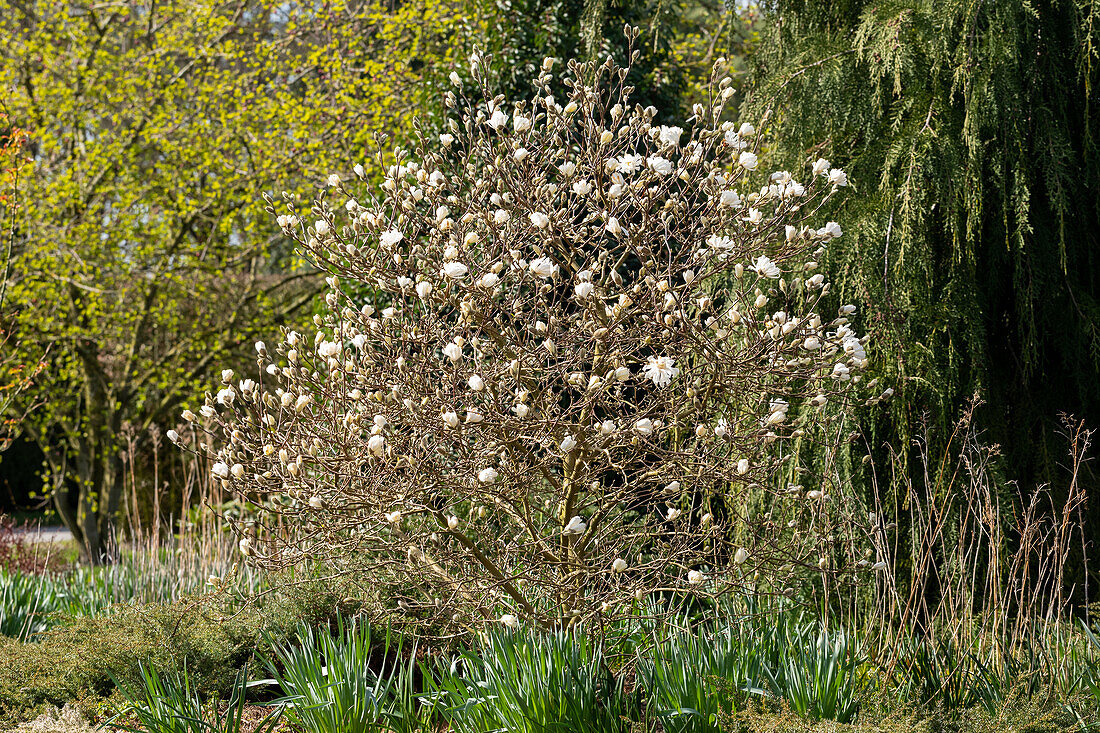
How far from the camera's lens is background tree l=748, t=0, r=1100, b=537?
3.49 metres

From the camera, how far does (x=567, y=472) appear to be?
293 centimetres

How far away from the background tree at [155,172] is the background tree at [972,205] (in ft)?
13.8

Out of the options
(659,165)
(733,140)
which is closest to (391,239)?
(659,165)

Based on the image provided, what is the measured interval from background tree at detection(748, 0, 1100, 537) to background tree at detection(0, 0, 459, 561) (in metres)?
4.19

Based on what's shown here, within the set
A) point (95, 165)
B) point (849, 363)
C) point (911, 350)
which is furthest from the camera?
point (95, 165)

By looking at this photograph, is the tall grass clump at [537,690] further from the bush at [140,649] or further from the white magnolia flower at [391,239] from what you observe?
the white magnolia flower at [391,239]

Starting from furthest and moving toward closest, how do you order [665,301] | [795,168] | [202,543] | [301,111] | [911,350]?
[301,111] → [202,543] → [795,168] → [911,350] → [665,301]

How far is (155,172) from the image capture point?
27.5 feet

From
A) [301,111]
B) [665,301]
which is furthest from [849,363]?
[301,111]

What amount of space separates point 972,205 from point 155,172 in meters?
7.20

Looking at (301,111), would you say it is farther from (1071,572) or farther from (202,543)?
(1071,572)

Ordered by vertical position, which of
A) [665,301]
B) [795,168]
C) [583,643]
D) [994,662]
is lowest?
[994,662]

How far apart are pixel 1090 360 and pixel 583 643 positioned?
245 centimetres

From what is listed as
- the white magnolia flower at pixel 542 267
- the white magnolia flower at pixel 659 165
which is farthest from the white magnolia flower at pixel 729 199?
the white magnolia flower at pixel 542 267
